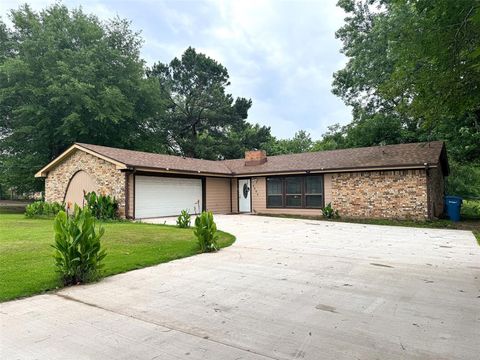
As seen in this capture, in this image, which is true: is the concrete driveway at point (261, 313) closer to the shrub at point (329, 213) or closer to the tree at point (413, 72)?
the tree at point (413, 72)

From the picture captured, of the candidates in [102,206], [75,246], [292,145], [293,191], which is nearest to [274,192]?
[293,191]

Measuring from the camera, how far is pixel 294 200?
1683 cm

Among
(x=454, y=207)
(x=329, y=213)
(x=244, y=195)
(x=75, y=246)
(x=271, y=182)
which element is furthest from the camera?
(x=244, y=195)

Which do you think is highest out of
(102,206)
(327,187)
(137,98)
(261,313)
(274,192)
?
(137,98)

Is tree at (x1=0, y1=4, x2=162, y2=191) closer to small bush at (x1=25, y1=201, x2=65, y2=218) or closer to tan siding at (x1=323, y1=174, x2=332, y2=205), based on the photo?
small bush at (x1=25, y1=201, x2=65, y2=218)

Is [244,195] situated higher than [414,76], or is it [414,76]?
[414,76]

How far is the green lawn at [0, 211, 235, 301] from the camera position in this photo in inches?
175

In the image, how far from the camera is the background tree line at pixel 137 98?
18344mm

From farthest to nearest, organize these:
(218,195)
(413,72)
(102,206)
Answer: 1. (218,195)
2. (102,206)
3. (413,72)

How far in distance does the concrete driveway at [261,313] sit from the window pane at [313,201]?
32.1ft

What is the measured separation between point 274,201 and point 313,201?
2255 mm

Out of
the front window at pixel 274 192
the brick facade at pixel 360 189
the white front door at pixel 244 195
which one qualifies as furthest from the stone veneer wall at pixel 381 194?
the white front door at pixel 244 195

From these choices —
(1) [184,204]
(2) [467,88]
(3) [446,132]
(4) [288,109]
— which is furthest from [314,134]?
(2) [467,88]

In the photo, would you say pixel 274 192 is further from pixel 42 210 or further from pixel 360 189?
pixel 42 210
